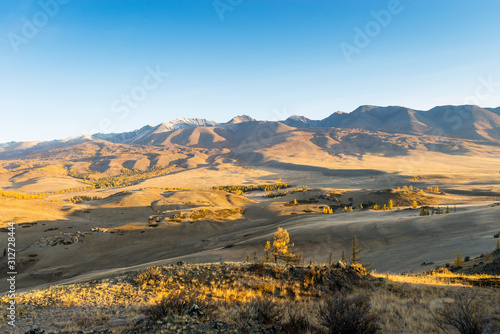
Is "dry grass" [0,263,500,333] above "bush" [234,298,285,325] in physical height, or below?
below

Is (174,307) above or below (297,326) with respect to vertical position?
above

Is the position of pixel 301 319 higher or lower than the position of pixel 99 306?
higher

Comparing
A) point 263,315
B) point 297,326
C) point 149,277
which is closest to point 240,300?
point 263,315

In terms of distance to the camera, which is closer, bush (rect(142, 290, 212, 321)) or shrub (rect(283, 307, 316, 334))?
shrub (rect(283, 307, 316, 334))

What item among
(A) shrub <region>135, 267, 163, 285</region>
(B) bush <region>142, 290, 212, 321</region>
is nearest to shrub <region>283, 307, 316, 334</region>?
(B) bush <region>142, 290, 212, 321</region>

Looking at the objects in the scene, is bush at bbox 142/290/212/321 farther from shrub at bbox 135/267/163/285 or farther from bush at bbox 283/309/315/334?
shrub at bbox 135/267/163/285

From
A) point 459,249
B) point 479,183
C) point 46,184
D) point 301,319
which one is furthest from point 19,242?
point 46,184

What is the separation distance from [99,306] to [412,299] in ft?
46.6

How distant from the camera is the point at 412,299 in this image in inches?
454

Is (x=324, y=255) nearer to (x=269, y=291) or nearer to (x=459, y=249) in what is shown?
(x=459, y=249)

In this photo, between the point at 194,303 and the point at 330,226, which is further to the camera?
the point at 330,226

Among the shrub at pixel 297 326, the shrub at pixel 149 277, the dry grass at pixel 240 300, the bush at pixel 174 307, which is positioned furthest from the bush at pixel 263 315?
the shrub at pixel 149 277

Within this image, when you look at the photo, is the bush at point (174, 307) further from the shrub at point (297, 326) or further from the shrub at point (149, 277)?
the shrub at point (149, 277)

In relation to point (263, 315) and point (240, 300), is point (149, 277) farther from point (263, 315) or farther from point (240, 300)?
point (263, 315)
